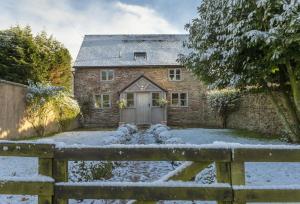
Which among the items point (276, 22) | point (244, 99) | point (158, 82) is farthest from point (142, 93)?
point (276, 22)

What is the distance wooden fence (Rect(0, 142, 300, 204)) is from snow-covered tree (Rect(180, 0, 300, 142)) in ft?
18.3

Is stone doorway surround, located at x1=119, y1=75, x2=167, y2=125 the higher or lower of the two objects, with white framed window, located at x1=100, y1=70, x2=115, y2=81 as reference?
lower

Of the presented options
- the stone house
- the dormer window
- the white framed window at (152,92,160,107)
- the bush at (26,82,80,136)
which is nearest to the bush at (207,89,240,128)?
the stone house

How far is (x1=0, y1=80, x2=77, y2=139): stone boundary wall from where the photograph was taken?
1126 cm

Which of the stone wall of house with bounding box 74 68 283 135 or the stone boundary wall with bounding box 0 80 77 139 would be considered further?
the stone wall of house with bounding box 74 68 283 135

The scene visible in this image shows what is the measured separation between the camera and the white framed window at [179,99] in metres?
25.5

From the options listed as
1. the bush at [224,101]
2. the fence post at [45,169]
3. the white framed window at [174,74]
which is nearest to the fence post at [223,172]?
the fence post at [45,169]

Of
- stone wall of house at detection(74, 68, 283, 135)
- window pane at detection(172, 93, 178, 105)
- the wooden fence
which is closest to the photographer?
the wooden fence

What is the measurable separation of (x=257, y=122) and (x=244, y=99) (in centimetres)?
234

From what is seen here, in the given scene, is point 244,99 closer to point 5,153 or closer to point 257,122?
point 257,122

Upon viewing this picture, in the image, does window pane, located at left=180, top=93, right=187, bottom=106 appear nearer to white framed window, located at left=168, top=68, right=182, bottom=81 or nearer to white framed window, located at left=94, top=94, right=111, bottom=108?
white framed window, located at left=168, top=68, right=182, bottom=81

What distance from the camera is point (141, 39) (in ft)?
91.8

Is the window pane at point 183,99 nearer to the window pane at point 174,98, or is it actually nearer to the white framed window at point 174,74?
the window pane at point 174,98

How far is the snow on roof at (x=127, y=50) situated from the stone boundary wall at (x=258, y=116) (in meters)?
8.17
